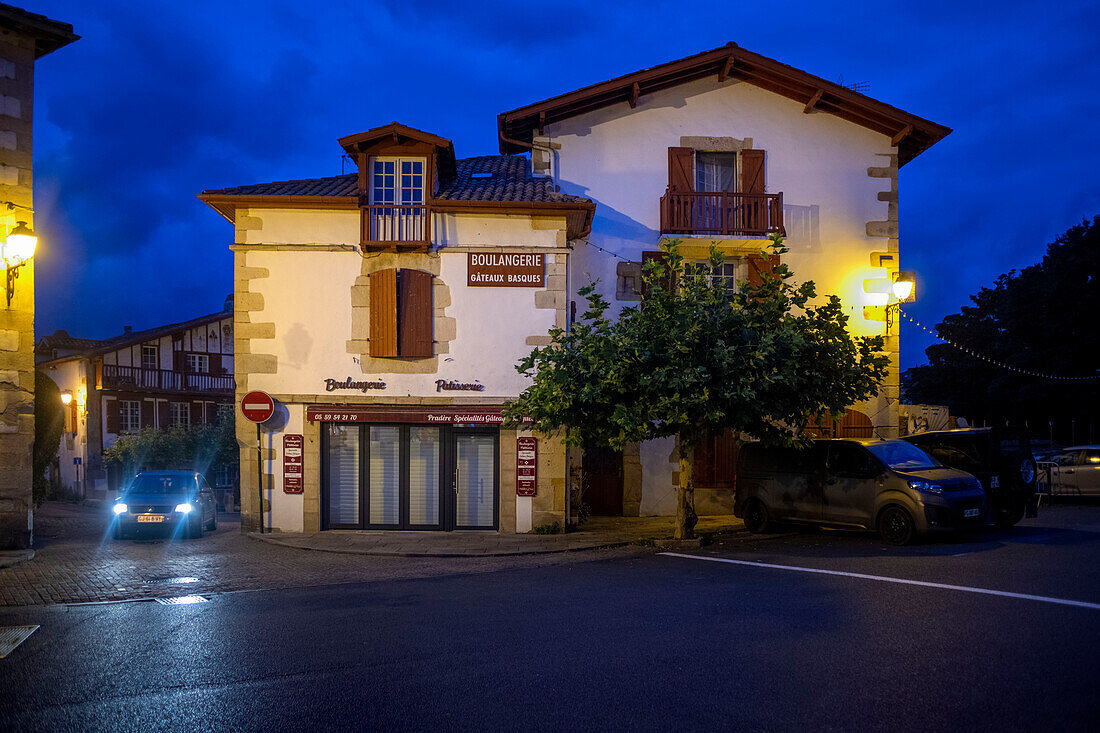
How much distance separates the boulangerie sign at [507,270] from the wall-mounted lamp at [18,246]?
23.1ft

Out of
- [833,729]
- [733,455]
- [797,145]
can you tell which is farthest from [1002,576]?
[797,145]

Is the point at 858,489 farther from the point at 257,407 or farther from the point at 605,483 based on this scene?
the point at 257,407

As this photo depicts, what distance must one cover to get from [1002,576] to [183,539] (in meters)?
14.1

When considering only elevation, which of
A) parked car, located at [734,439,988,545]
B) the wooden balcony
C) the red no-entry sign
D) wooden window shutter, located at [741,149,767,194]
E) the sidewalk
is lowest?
the sidewalk

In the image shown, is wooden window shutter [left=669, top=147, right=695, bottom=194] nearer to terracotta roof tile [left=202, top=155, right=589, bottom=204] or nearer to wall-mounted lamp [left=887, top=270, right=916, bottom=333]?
terracotta roof tile [left=202, top=155, right=589, bottom=204]

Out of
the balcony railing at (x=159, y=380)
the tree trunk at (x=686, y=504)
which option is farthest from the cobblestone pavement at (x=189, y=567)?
the balcony railing at (x=159, y=380)

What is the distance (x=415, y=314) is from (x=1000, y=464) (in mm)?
10902

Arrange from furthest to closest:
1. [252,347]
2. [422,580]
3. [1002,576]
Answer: [252,347]
[422,580]
[1002,576]

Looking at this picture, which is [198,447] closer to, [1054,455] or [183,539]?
[183,539]

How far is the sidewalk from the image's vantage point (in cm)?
1332

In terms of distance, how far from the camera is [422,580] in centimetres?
1066

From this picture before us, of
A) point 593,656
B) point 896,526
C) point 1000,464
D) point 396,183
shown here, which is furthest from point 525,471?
point 593,656

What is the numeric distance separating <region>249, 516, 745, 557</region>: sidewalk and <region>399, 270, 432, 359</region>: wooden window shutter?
11.3ft

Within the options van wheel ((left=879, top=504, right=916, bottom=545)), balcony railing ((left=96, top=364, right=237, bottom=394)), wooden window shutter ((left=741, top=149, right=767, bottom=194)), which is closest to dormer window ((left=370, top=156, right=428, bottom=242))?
wooden window shutter ((left=741, top=149, right=767, bottom=194))
